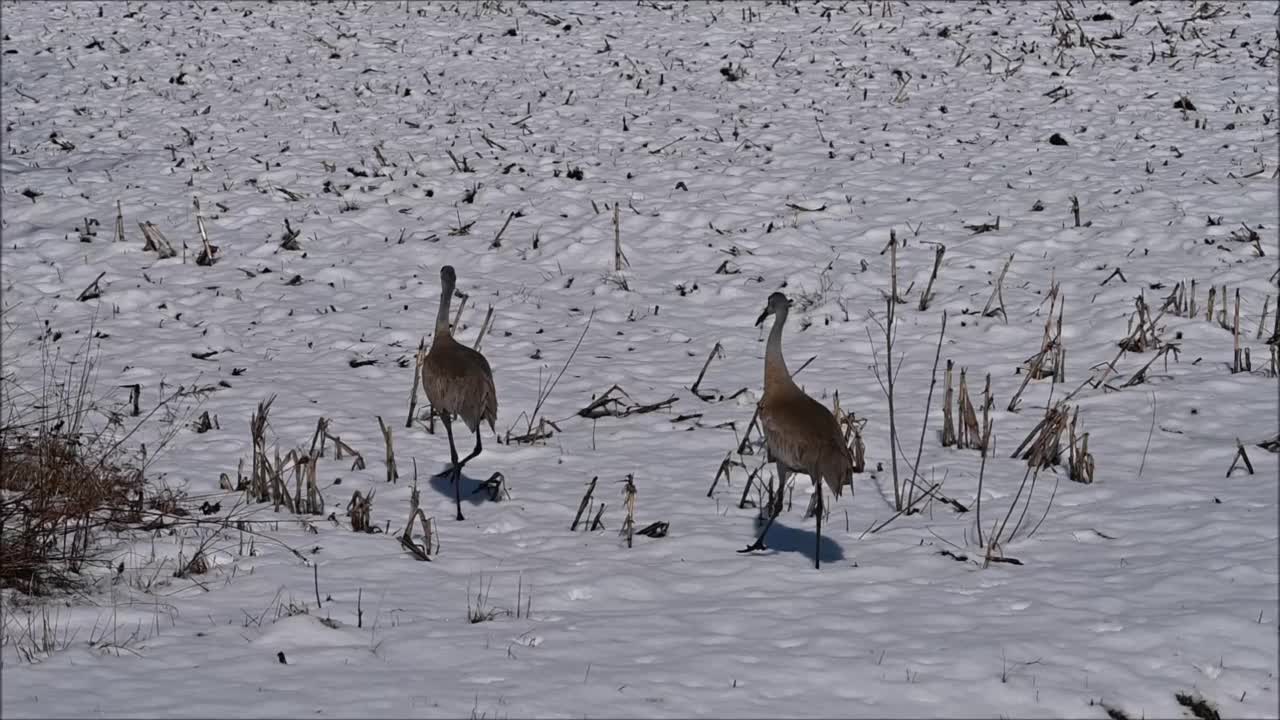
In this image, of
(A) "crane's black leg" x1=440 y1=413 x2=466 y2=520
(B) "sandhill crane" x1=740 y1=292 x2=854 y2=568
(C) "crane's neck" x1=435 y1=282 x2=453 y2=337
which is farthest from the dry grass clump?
(B) "sandhill crane" x1=740 y1=292 x2=854 y2=568

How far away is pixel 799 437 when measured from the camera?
6117mm

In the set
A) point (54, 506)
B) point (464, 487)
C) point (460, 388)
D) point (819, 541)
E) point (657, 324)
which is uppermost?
point (460, 388)

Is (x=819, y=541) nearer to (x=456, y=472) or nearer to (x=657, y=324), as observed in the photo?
(x=456, y=472)

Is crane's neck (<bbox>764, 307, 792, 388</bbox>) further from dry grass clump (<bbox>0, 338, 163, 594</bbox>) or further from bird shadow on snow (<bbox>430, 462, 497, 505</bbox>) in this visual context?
dry grass clump (<bbox>0, 338, 163, 594</bbox>)

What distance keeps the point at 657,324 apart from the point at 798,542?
4423 millimetres

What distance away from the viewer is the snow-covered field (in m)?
4.86

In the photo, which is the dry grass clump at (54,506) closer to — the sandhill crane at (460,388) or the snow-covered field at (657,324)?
the snow-covered field at (657,324)

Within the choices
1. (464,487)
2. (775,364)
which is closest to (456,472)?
(464,487)

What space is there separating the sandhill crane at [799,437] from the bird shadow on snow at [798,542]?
0.08m

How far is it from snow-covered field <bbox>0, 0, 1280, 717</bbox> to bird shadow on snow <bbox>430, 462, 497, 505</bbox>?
0.23 feet

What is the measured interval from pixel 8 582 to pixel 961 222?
9.97 m

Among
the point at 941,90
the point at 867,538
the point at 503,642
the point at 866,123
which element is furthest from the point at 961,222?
the point at 503,642

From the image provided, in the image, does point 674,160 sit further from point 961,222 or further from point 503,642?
point 503,642

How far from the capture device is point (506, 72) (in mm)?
18844
